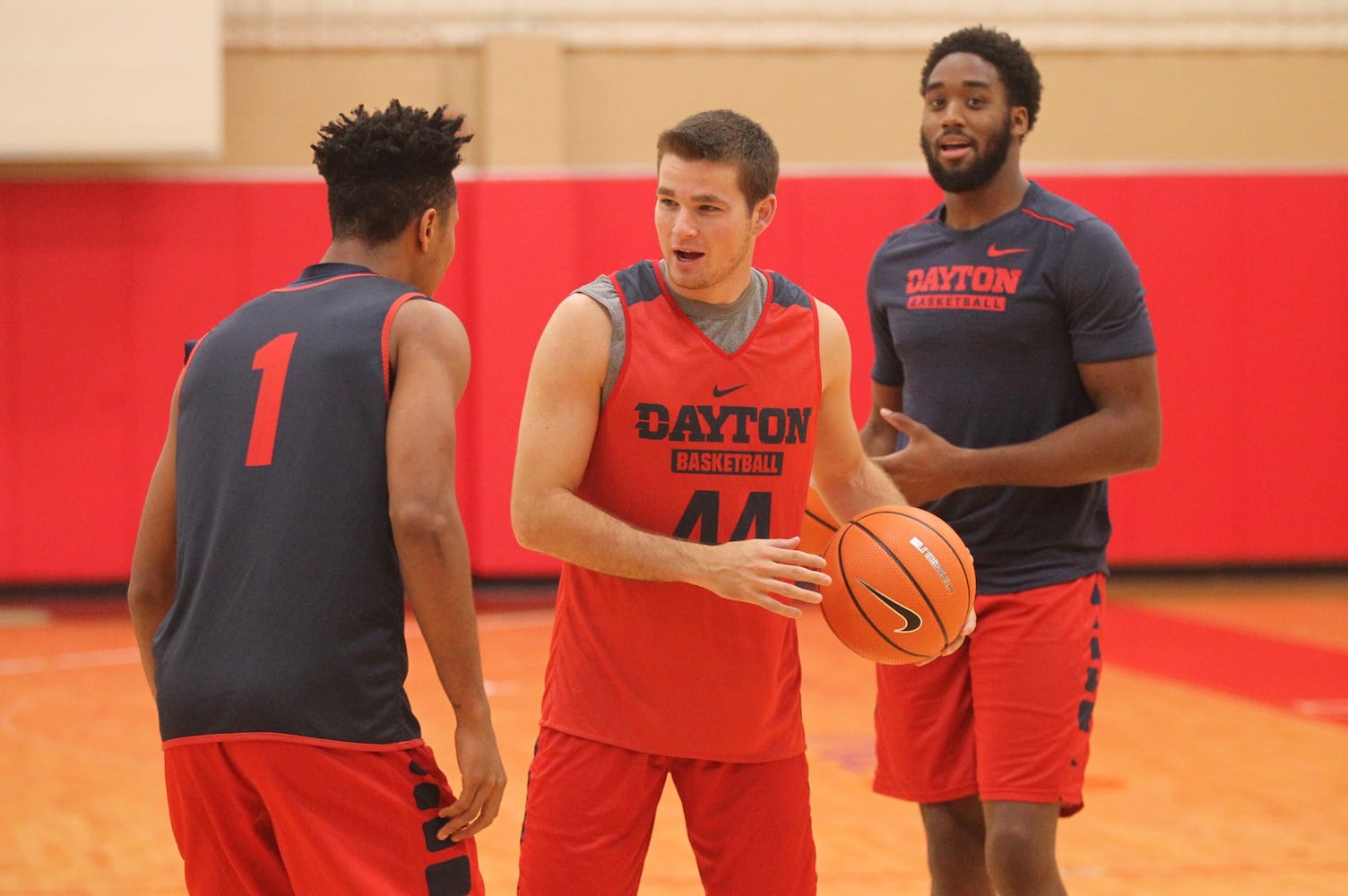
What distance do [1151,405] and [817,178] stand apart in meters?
8.69

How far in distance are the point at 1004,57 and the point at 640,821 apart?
2.01 m

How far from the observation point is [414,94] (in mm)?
12297

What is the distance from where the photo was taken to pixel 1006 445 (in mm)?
3527

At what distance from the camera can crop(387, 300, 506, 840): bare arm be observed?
94.2 inches

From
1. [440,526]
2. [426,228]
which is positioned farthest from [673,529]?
[426,228]

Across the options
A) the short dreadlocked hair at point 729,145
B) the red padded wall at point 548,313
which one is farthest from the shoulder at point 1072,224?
the red padded wall at point 548,313

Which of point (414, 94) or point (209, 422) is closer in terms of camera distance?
point (209, 422)

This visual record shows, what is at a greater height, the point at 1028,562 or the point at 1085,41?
the point at 1085,41

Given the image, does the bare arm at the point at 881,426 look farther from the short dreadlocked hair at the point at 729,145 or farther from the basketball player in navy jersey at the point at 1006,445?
the short dreadlocked hair at the point at 729,145

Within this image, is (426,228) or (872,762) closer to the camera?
(426,228)

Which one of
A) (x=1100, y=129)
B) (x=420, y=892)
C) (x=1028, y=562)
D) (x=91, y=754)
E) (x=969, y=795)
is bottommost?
(x=91, y=754)

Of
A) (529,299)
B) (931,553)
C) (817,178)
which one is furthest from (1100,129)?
(931,553)

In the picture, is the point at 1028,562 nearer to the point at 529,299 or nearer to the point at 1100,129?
the point at 529,299

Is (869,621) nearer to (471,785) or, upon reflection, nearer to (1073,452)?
(1073,452)
